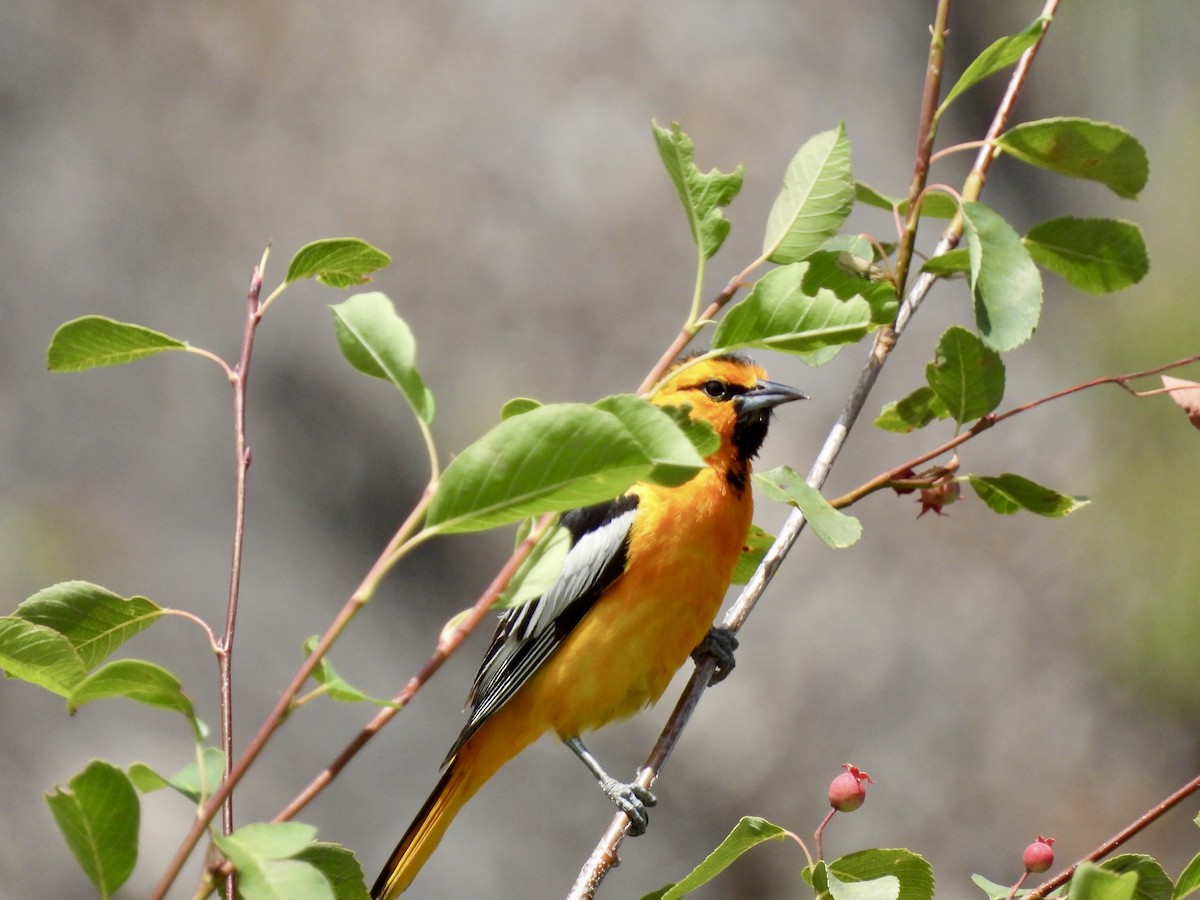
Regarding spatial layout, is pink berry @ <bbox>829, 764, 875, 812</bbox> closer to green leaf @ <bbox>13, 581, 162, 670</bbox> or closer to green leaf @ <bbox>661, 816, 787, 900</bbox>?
green leaf @ <bbox>661, 816, 787, 900</bbox>

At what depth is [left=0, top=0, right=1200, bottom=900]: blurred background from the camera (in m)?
4.43

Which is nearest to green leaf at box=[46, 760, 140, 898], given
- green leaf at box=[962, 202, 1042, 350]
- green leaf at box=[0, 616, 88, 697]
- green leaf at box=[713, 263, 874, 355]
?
green leaf at box=[0, 616, 88, 697]

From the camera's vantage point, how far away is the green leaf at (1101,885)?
2.84 ft

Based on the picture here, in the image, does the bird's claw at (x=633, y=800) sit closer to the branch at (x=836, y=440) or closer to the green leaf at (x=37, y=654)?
the branch at (x=836, y=440)

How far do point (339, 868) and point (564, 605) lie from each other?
53.1 inches

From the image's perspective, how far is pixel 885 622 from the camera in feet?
Answer: 15.4

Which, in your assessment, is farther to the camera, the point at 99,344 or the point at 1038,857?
the point at 1038,857

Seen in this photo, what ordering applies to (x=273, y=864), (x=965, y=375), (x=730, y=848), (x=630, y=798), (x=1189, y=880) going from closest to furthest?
(x=273, y=864)
(x=1189, y=880)
(x=730, y=848)
(x=965, y=375)
(x=630, y=798)

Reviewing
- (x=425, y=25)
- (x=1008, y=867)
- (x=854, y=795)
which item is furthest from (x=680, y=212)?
(x=854, y=795)

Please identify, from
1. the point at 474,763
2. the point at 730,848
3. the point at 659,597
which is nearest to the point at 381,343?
the point at 730,848

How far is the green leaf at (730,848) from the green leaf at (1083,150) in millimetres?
753

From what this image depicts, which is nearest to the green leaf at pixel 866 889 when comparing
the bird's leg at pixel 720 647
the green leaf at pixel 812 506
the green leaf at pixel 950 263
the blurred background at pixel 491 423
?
the green leaf at pixel 812 506

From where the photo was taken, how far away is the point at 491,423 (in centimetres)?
446

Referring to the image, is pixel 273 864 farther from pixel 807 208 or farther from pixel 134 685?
pixel 807 208
